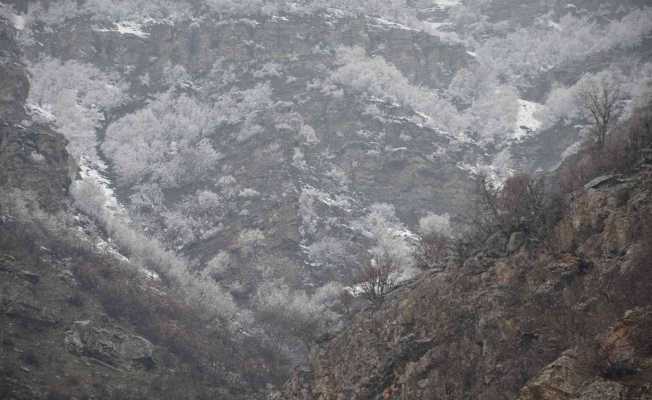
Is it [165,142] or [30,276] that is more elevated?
[30,276]

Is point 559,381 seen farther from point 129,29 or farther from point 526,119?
point 129,29

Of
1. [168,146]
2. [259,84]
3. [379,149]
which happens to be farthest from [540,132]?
[168,146]

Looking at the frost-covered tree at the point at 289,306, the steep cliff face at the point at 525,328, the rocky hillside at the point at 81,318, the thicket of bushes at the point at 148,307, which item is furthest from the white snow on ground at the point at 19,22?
the steep cliff face at the point at 525,328

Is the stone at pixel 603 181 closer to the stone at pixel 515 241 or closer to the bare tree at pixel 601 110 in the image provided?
the stone at pixel 515 241

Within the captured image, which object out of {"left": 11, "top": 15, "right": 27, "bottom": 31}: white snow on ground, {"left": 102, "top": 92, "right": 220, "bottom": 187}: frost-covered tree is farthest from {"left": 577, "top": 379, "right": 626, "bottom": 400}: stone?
{"left": 11, "top": 15, "right": 27, "bottom": 31}: white snow on ground

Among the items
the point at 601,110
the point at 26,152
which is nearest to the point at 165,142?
the point at 26,152

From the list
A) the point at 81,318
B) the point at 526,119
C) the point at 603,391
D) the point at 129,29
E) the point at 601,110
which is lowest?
the point at 81,318

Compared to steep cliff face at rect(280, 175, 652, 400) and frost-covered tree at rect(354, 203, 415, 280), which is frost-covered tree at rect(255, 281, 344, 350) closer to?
frost-covered tree at rect(354, 203, 415, 280)
